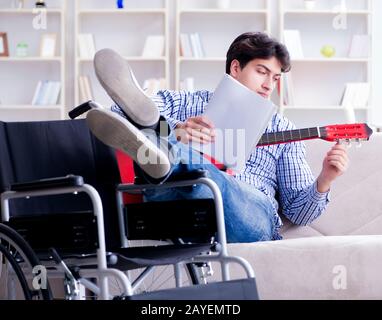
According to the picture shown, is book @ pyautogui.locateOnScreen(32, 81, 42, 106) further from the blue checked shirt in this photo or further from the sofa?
the sofa

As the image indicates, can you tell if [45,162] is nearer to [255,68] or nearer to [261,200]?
[261,200]

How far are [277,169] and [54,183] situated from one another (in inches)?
43.4

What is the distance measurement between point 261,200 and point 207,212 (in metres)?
0.39

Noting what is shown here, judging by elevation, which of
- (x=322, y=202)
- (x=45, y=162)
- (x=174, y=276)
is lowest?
(x=174, y=276)

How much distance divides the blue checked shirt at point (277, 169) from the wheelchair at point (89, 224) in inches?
12.1

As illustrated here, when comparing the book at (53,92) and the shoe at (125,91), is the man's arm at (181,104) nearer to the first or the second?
the shoe at (125,91)

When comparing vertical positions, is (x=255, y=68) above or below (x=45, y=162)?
above

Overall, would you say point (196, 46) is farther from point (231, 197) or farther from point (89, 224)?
point (89, 224)

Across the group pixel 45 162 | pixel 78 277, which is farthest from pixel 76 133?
pixel 78 277

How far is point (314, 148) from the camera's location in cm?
275

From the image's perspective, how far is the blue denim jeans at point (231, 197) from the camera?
193 centimetres

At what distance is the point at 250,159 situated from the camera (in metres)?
2.59

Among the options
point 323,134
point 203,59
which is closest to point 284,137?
point 323,134

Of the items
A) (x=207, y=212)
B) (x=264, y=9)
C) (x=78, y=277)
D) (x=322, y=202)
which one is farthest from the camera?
(x=264, y=9)
